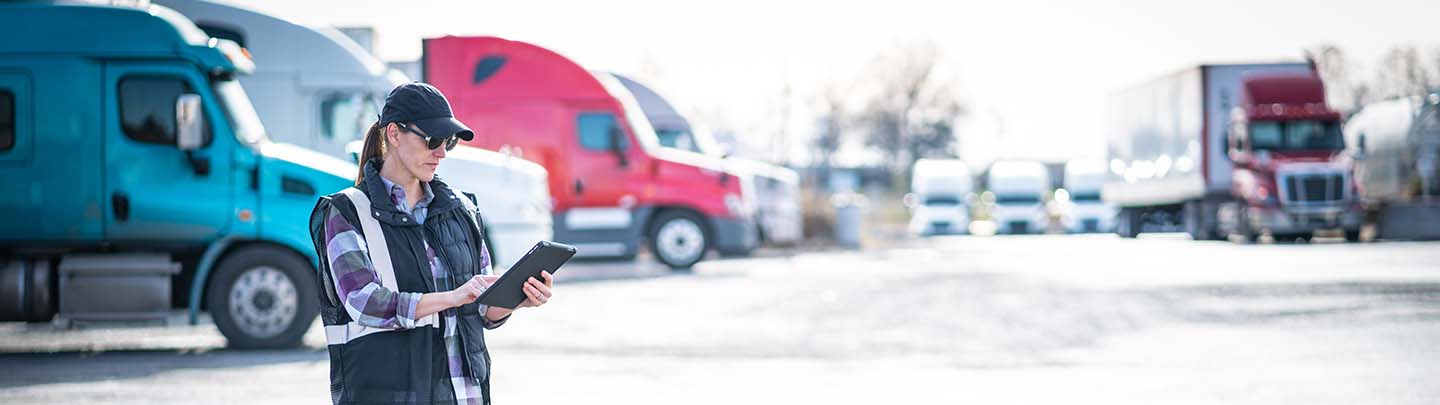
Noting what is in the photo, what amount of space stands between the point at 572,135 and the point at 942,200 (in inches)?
1068


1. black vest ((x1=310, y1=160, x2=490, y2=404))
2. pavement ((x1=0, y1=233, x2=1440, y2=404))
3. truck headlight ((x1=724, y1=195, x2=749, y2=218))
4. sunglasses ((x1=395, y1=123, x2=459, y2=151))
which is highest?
sunglasses ((x1=395, y1=123, x2=459, y2=151))

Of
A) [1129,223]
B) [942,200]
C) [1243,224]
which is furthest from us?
[942,200]

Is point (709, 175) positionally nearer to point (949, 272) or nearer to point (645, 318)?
point (949, 272)

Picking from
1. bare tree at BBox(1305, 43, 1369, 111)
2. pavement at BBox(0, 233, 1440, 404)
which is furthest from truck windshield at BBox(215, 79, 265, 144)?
bare tree at BBox(1305, 43, 1369, 111)

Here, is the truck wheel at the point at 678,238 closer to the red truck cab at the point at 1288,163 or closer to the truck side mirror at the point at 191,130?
the truck side mirror at the point at 191,130

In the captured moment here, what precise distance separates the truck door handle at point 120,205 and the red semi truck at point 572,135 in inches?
375

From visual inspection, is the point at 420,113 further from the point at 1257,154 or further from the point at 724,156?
the point at 1257,154

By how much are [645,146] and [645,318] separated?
24.7 feet

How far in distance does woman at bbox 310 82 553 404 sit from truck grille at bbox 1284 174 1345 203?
100ft

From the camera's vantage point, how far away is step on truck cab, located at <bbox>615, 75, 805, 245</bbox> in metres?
26.8

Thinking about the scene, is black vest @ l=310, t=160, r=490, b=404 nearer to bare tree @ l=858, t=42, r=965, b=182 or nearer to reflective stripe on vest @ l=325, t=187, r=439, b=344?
reflective stripe on vest @ l=325, t=187, r=439, b=344

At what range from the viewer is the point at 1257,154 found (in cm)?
3256

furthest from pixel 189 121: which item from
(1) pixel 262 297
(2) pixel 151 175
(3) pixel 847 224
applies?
(3) pixel 847 224

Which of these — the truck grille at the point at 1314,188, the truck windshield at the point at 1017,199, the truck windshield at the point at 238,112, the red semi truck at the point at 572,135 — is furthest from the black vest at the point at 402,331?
the truck windshield at the point at 1017,199
